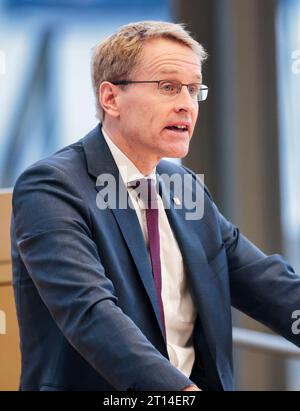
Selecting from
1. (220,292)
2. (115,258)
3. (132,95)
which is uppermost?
(132,95)

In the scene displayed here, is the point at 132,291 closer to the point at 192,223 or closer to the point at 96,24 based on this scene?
the point at 192,223

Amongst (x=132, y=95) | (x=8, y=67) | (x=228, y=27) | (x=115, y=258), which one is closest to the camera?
(x=115, y=258)

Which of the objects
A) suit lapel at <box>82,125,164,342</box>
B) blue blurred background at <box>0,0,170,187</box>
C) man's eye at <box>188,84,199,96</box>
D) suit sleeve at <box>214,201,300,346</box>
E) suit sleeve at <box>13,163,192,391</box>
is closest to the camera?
suit sleeve at <box>13,163,192,391</box>

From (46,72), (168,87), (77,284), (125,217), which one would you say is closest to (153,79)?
(168,87)

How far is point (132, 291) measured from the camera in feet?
6.16

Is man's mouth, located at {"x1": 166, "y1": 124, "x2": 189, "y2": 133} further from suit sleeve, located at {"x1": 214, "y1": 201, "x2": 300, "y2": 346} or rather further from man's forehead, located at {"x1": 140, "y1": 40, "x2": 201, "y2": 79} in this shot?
suit sleeve, located at {"x1": 214, "y1": 201, "x2": 300, "y2": 346}

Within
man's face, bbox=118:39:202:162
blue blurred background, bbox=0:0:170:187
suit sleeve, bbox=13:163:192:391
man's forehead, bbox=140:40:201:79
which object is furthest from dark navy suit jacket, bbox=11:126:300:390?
blue blurred background, bbox=0:0:170:187

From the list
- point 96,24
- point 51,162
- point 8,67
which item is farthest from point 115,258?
point 96,24

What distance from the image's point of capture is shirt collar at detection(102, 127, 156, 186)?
201cm

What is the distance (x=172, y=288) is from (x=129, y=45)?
573mm

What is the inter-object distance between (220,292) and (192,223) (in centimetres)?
18

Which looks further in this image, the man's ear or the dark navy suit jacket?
the man's ear

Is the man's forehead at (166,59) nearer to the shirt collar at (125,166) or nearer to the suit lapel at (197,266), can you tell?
the shirt collar at (125,166)

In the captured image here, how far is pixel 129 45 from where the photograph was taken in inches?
78.2
